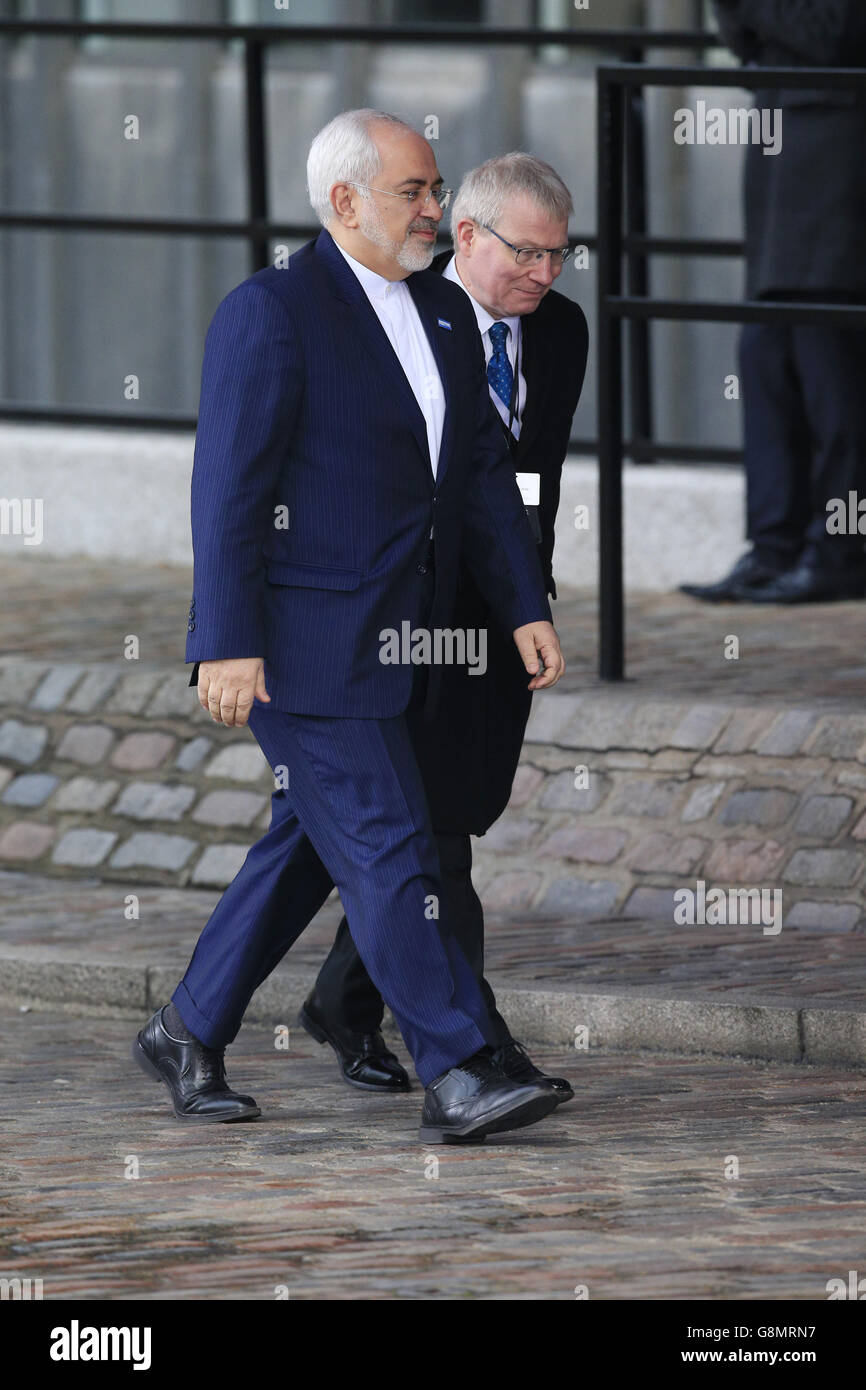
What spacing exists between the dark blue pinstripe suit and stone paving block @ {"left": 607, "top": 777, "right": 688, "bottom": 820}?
219 cm

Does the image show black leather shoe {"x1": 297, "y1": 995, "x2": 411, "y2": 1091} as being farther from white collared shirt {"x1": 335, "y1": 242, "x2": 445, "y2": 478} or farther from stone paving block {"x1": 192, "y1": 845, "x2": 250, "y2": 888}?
stone paving block {"x1": 192, "y1": 845, "x2": 250, "y2": 888}

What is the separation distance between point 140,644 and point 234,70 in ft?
12.8

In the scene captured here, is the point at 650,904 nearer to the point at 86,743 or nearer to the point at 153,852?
the point at 153,852

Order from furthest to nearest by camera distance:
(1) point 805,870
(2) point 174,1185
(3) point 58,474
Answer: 1. (3) point 58,474
2. (1) point 805,870
3. (2) point 174,1185

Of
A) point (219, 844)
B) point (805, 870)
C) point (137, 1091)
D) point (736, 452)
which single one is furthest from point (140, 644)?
point (137, 1091)

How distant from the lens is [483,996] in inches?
240

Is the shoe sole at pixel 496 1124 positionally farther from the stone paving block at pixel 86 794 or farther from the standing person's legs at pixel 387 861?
the stone paving block at pixel 86 794

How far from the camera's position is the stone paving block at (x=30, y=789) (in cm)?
882

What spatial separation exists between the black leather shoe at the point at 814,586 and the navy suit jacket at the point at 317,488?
407 centimetres

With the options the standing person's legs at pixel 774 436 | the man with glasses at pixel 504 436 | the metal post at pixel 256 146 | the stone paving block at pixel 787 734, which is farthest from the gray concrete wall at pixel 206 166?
the man with glasses at pixel 504 436

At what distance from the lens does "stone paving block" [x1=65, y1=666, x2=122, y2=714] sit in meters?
8.97

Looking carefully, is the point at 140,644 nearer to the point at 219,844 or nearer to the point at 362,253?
the point at 219,844

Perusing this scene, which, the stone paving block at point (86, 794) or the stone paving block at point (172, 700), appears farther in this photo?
the stone paving block at point (172, 700)

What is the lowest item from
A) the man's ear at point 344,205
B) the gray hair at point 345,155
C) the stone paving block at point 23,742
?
the stone paving block at point 23,742
